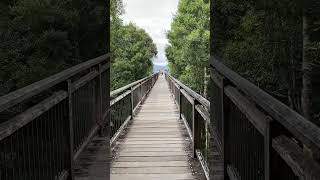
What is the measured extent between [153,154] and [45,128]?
8.81 ft

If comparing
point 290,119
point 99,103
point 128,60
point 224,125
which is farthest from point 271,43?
point 128,60

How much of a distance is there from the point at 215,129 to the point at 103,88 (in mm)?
1917

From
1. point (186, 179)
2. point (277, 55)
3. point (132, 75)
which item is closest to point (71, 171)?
point (186, 179)

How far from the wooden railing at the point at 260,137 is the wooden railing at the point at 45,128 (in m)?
1.09

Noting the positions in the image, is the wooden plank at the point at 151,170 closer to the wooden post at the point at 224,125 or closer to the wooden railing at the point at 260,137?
the wooden railing at the point at 260,137

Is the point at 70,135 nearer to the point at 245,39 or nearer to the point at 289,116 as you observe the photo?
the point at 289,116

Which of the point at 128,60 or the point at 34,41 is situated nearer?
the point at 34,41

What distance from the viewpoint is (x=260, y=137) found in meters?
2.33

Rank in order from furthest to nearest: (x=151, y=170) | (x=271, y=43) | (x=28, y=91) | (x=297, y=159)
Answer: (x=271, y=43) < (x=151, y=170) < (x=28, y=91) < (x=297, y=159)

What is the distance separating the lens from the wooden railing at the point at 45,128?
213 cm

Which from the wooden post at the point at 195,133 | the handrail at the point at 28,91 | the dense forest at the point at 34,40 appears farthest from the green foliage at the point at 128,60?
the handrail at the point at 28,91

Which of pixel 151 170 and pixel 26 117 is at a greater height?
pixel 26 117

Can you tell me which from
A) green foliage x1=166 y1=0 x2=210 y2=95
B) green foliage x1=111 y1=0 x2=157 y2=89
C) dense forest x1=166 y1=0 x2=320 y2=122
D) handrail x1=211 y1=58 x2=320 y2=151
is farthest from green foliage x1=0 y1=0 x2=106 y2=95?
green foliage x1=111 y1=0 x2=157 y2=89

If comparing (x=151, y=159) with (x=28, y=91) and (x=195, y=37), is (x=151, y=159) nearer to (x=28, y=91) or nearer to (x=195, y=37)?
(x=28, y=91)
